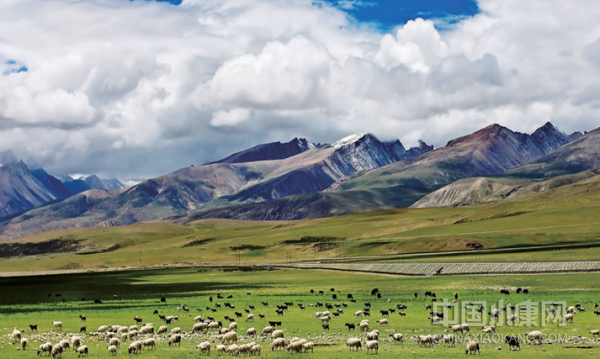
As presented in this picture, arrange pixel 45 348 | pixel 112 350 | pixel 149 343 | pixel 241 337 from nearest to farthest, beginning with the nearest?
pixel 112 350, pixel 45 348, pixel 149 343, pixel 241 337

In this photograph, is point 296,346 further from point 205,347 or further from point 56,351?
point 56,351

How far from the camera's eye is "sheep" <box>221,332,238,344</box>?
40281 millimetres

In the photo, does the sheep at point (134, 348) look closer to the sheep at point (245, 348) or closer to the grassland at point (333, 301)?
the grassland at point (333, 301)

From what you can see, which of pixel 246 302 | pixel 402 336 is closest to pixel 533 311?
pixel 402 336

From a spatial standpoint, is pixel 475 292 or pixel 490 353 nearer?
pixel 490 353

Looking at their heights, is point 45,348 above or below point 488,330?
above

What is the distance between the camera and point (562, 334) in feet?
130

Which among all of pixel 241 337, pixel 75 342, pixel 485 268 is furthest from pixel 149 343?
pixel 485 268

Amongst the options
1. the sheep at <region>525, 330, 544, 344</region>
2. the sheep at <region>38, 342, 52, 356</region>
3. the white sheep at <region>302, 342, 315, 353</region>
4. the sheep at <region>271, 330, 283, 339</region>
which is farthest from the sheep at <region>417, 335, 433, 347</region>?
the sheep at <region>38, 342, 52, 356</region>

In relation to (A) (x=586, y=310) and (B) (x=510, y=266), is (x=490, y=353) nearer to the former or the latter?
(A) (x=586, y=310)

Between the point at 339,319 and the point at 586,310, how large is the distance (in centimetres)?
2040

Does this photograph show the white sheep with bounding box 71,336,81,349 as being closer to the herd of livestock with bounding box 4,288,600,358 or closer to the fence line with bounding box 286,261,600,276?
the herd of livestock with bounding box 4,288,600,358

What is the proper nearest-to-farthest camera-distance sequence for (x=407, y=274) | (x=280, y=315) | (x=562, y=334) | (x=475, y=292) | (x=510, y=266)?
(x=562, y=334) < (x=280, y=315) < (x=475, y=292) < (x=510, y=266) < (x=407, y=274)

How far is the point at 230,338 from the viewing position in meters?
40.6
